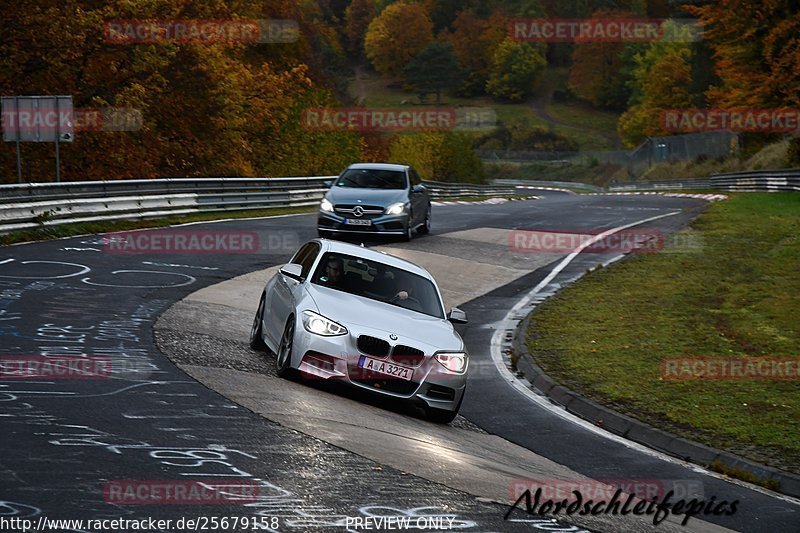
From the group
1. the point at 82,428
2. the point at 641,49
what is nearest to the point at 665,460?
the point at 82,428

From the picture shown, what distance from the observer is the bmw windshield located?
12.1 m

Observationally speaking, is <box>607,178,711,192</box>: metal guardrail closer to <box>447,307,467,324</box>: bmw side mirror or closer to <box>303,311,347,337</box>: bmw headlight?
<box>447,307,467,324</box>: bmw side mirror

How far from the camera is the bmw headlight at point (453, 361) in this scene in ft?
35.9

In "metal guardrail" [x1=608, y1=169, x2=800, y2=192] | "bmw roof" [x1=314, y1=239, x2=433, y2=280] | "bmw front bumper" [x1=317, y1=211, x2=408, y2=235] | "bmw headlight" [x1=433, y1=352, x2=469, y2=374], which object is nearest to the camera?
"bmw headlight" [x1=433, y1=352, x2=469, y2=374]

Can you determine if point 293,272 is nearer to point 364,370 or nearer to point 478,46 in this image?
point 364,370

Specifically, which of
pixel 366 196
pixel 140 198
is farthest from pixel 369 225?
pixel 140 198

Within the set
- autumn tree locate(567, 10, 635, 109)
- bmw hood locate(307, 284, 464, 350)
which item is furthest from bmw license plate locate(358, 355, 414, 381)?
autumn tree locate(567, 10, 635, 109)

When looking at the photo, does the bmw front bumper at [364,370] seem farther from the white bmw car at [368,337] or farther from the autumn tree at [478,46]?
the autumn tree at [478,46]

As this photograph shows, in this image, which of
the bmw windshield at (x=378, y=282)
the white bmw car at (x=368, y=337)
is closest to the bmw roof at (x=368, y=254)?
the bmw windshield at (x=378, y=282)

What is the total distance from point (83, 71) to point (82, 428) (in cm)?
3303

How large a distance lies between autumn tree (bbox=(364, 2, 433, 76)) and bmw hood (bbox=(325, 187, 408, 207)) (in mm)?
171607

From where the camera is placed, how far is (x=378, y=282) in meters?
12.3

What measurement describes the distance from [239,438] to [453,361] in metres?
3.24

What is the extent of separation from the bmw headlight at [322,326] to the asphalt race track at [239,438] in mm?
606
